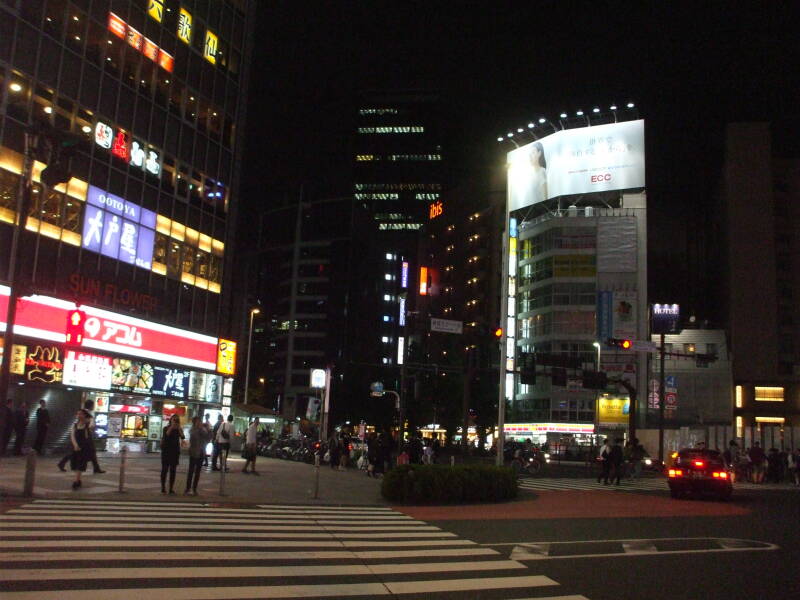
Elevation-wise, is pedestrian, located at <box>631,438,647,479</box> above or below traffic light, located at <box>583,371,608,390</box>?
below

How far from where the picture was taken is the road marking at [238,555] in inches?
330

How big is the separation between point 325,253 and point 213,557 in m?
106

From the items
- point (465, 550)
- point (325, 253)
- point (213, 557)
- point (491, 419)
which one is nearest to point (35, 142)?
point (213, 557)

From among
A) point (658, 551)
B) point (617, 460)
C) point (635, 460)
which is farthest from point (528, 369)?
point (658, 551)

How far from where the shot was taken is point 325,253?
114 meters

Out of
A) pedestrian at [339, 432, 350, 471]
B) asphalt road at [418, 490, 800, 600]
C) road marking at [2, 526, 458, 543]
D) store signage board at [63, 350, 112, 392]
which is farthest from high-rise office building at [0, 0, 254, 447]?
asphalt road at [418, 490, 800, 600]

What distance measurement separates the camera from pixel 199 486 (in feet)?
62.3

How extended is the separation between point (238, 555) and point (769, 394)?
8751 cm

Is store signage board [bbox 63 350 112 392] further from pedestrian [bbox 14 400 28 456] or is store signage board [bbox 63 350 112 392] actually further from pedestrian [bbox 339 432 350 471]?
pedestrian [bbox 339 432 350 471]

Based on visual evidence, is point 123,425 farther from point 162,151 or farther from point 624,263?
point 624,263

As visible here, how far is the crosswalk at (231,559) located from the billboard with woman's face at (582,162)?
217ft

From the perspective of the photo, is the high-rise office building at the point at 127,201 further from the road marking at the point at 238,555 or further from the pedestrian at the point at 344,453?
the road marking at the point at 238,555

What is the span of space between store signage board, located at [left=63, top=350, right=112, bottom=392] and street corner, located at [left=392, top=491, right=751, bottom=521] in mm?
17151

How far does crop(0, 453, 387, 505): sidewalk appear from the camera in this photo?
1564 cm
